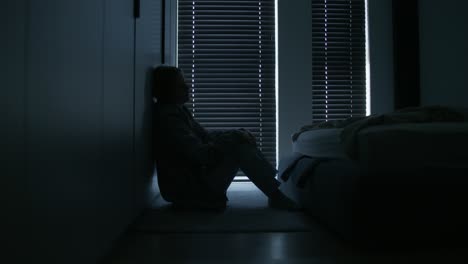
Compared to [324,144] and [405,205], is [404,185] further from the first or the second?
[324,144]

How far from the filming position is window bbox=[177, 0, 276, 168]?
3652mm

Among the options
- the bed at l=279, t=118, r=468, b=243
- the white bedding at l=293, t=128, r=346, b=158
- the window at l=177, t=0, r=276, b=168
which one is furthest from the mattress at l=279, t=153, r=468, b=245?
the window at l=177, t=0, r=276, b=168

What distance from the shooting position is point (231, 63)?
3.68 m

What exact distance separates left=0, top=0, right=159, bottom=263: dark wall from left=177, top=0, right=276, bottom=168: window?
2.13m

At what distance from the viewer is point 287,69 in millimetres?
3656

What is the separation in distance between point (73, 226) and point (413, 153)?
1.29m

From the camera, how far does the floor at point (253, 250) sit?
1.28 metres

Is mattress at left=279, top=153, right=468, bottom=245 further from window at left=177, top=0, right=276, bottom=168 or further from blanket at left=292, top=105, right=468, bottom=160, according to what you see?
window at left=177, top=0, right=276, bottom=168

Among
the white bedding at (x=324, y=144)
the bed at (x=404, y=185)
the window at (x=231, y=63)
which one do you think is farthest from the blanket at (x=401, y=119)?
the window at (x=231, y=63)

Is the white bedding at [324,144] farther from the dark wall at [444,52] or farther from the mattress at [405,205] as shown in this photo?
the dark wall at [444,52]

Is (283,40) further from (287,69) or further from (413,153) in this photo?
(413,153)

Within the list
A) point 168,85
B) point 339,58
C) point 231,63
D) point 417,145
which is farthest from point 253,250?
point 339,58

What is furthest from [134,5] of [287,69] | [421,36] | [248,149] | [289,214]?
[421,36]

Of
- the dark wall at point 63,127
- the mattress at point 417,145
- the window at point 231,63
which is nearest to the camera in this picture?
the dark wall at point 63,127
